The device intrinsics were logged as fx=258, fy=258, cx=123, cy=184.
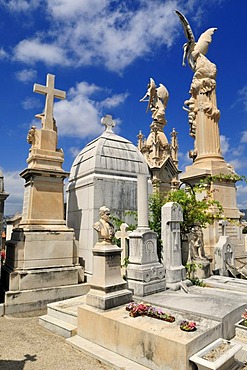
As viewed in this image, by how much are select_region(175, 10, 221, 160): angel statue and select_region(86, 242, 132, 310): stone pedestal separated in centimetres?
854

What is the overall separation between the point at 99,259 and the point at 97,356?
1.54 m

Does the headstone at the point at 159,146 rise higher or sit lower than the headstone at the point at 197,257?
higher

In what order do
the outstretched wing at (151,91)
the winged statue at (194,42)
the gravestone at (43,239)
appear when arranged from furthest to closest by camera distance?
the outstretched wing at (151,91) → the winged statue at (194,42) → the gravestone at (43,239)

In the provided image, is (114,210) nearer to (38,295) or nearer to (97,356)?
(38,295)

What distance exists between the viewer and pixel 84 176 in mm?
8281

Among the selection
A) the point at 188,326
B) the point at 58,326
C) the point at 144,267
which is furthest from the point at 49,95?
the point at 188,326

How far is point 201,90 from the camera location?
1242 centimetres

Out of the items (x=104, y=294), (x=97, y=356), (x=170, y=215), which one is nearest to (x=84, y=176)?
(x=170, y=215)

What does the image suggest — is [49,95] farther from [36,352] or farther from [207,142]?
[207,142]

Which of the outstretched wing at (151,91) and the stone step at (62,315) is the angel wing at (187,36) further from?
the stone step at (62,315)

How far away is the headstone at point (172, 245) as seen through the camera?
22.0ft

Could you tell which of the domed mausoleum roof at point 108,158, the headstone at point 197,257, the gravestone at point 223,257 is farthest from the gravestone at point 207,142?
the domed mausoleum roof at point 108,158

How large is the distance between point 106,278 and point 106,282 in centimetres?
7

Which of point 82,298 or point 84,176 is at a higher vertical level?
point 84,176
